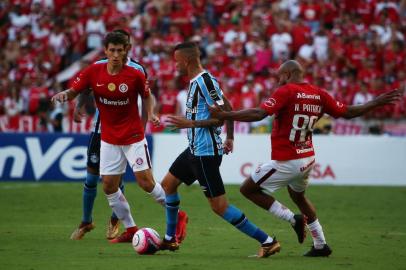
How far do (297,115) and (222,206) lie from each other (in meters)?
1.27

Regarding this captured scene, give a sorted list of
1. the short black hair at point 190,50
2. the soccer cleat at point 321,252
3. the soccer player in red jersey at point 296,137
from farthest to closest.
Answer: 1. the soccer cleat at point 321,252
2. the short black hair at point 190,50
3. the soccer player in red jersey at point 296,137

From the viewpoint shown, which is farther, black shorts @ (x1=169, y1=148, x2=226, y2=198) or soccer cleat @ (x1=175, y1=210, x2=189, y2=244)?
soccer cleat @ (x1=175, y1=210, x2=189, y2=244)

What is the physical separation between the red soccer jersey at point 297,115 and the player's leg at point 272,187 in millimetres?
154

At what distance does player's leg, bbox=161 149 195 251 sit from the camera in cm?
992

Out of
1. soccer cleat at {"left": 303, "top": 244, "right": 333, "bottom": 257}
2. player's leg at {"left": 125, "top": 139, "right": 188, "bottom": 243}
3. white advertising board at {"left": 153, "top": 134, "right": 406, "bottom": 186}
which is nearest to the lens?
soccer cleat at {"left": 303, "top": 244, "right": 333, "bottom": 257}

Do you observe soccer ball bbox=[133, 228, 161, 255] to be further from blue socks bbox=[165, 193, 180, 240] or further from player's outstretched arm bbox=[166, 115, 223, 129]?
player's outstretched arm bbox=[166, 115, 223, 129]

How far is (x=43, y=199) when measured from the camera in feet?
54.4

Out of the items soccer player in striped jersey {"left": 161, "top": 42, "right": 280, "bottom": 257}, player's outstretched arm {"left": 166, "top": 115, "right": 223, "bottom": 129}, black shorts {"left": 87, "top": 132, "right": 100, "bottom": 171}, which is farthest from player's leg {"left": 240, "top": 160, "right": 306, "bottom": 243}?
black shorts {"left": 87, "top": 132, "right": 100, "bottom": 171}

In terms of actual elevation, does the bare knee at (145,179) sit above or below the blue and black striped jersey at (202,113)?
below

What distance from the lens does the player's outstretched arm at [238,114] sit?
30.2ft

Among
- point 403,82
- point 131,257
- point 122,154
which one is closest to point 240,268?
point 131,257

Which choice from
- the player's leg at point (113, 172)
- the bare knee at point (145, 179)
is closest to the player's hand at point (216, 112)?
the bare knee at point (145, 179)

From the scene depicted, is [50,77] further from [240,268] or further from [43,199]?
[240,268]

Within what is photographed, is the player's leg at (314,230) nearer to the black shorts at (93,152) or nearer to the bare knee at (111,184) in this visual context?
the bare knee at (111,184)
